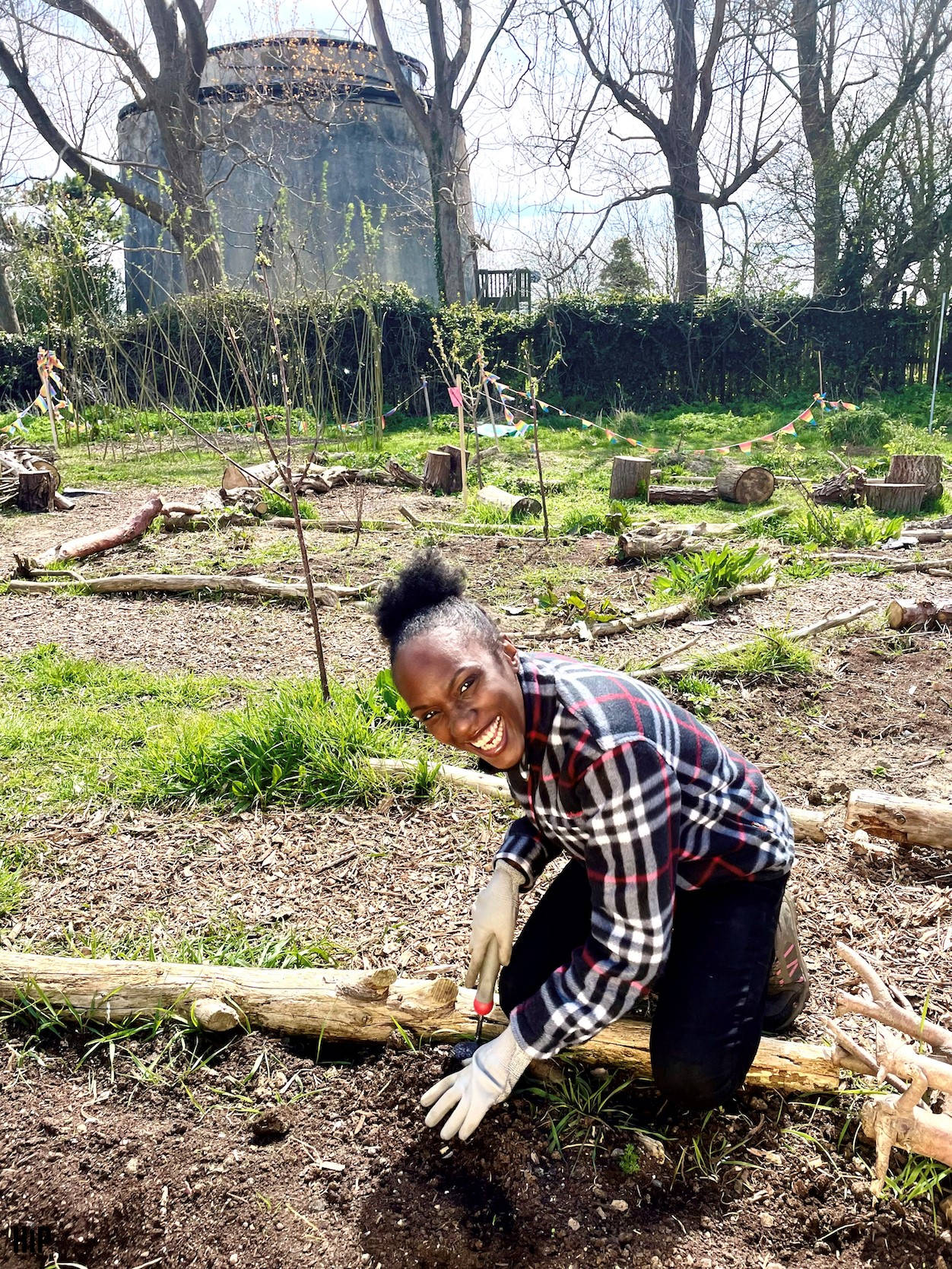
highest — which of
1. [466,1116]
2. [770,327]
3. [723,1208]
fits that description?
[770,327]

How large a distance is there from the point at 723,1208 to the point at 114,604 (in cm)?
530

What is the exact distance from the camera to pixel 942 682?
409cm

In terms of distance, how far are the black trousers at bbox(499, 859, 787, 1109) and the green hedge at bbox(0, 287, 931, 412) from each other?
553 inches

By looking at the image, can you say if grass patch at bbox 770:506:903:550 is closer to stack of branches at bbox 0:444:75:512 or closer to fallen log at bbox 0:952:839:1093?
fallen log at bbox 0:952:839:1093

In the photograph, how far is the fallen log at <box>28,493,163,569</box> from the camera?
6832 mm

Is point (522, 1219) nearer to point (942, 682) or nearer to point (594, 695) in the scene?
point (594, 695)

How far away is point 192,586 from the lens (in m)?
6.12

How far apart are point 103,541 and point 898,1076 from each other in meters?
6.69

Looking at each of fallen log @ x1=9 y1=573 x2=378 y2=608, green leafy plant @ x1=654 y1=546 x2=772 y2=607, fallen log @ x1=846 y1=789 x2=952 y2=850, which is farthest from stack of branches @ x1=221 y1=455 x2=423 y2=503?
fallen log @ x1=846 y1=789 x2=952 y2=850

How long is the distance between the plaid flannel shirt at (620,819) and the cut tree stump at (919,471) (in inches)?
294

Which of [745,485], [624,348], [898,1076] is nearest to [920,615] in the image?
[898,1076]

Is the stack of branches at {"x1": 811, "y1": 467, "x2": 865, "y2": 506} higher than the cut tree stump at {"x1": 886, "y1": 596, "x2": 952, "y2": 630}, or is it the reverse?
the stack of branches at {"x1": 811, "y1": 467, "x2": 865, "y2": 506}

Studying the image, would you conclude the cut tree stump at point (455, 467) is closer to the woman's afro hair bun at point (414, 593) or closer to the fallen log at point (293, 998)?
the fallen log at point (293, 998)

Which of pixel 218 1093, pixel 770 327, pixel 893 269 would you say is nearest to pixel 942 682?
pixel 218 1093
